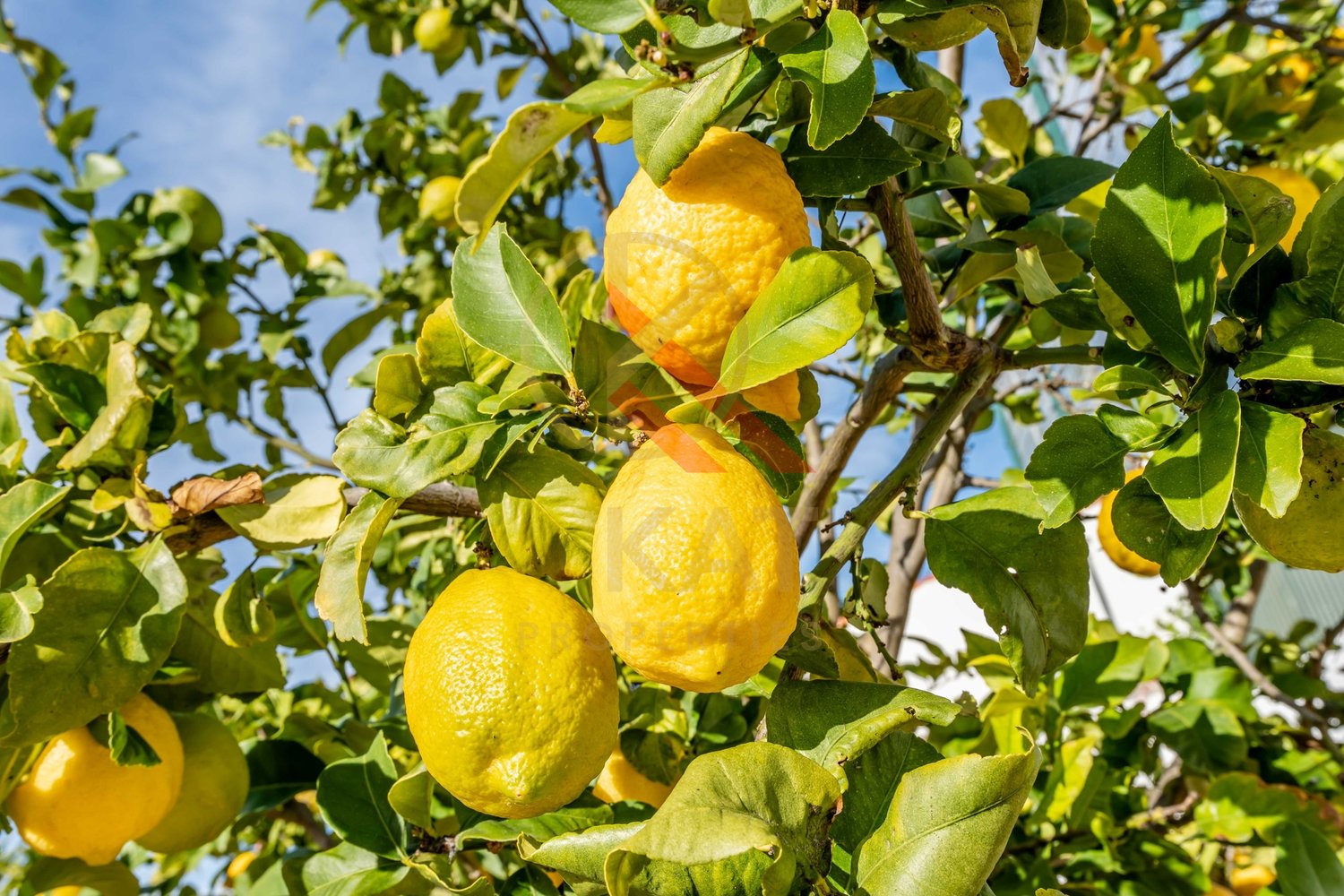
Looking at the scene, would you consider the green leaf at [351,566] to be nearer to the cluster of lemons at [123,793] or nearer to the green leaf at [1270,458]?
the cluster of lemons at [123,793]

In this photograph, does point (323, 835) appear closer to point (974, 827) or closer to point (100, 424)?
point (100, 424)

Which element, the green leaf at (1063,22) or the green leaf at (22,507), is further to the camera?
the green leaf at (22,507)

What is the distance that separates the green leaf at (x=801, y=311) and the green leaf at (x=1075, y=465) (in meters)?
0.17

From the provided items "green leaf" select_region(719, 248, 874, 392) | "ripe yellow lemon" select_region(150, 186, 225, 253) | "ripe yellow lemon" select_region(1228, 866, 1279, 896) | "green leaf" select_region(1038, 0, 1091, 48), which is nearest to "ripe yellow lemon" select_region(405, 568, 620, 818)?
"green leaf" select_region(719, 248, 874, 392)

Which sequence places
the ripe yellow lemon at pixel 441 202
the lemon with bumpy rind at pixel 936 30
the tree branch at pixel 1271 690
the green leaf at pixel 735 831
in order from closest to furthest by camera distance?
the green leaf at pixel 735 831 → the lemon with bumpy rind at pixel 936 30 → the tree branch at pixel 1271 690 → the ripe yellow lemon at pixel 441 202

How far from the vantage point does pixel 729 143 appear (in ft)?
2.12

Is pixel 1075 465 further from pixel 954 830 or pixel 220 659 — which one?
pixel 220 659

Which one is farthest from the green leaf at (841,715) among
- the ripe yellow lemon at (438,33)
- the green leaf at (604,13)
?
the ripe yellow lemon at (438,33)

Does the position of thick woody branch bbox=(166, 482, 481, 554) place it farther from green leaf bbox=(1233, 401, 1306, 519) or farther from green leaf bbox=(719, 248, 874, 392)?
green leaf bbox=(1233, 401, 1306, 519)

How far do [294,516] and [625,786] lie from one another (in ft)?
1.31

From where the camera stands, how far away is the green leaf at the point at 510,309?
711mm

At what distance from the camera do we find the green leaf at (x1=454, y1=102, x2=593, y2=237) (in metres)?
0.58

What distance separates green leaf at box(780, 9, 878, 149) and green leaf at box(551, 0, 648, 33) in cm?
10

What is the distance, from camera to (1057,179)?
90cm
